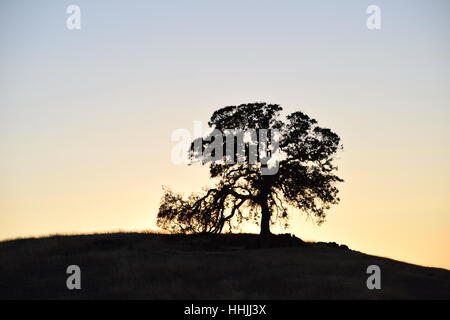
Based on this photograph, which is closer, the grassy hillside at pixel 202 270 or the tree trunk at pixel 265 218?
the grassy hillside at pixel 202 270

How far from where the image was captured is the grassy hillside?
29094mm

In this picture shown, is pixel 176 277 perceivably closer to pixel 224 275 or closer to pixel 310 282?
pixel 224 275

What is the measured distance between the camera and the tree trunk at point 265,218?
158 feet

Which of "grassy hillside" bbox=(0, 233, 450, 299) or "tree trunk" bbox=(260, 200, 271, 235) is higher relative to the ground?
"tree trunk" bbox=(260, 200, 271, 235)

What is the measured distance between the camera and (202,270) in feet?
112

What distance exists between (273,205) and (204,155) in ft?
22.7

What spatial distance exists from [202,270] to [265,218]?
15.0 meters

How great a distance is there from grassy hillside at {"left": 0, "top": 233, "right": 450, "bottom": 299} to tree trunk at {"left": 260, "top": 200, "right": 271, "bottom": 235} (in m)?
1.07

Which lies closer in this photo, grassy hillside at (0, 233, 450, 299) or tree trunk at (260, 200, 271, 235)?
grassy hillside at (0, 233, 450, 299)

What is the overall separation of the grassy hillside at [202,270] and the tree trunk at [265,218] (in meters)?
1.07
